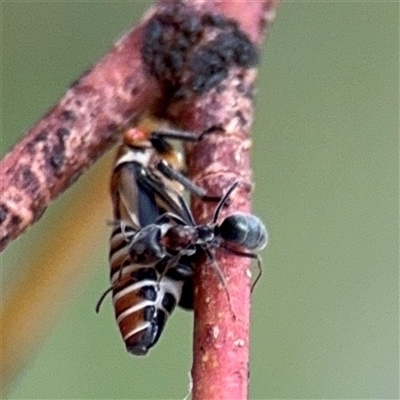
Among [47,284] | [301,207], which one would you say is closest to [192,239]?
[47,284]

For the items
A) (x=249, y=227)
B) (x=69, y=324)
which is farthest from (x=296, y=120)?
(x=249, y=227)

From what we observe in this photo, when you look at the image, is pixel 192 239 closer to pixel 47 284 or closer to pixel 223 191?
pixel 223 191

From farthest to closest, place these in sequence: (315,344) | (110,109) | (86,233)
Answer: (315,344), (86,233), (110,109)

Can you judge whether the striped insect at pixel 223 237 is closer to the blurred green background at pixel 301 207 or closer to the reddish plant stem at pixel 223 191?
the reddish plant stem at pixel 223 191

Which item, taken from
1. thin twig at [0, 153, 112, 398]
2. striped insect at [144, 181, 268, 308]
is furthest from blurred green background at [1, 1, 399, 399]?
striped insect at [144, 181, 268, 308]

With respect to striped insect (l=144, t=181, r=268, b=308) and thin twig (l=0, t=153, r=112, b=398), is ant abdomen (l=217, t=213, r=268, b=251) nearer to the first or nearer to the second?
striped insect (l=144, t=181, r=268, b=308)

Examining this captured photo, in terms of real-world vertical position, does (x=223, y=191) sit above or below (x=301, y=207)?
below

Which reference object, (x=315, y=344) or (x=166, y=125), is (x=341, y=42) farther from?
(x=166, y=125)
